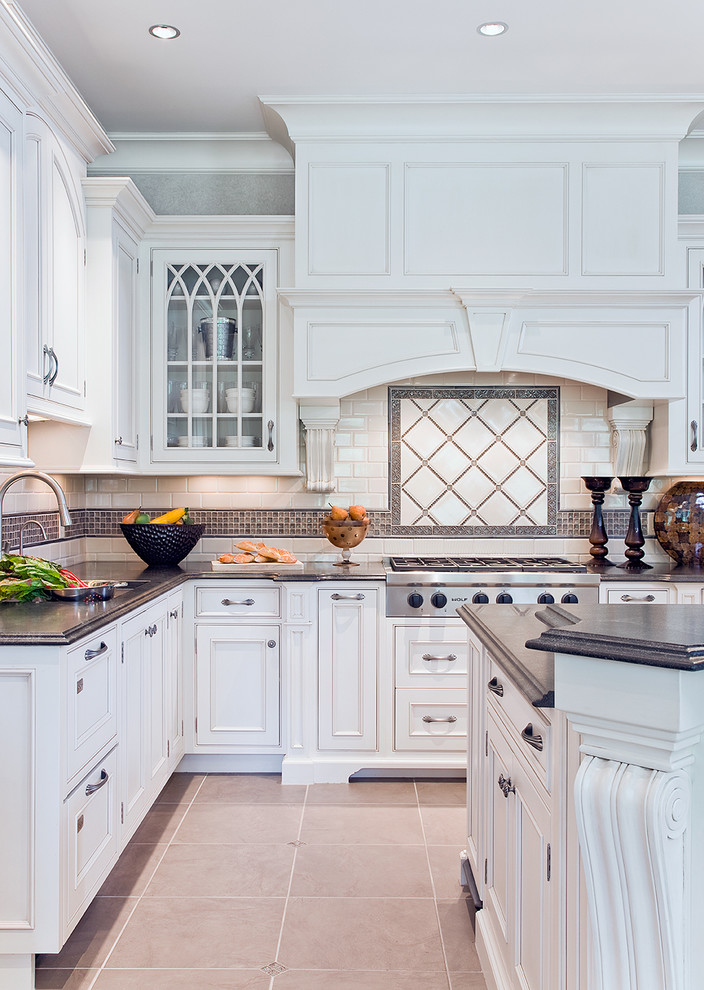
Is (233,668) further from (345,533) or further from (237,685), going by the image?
(345,533)

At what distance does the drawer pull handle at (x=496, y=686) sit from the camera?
5.80 ft

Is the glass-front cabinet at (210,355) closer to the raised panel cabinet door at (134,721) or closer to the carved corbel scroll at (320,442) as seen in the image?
the carved corbel scroll at (320,442)

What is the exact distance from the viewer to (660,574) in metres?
3.33

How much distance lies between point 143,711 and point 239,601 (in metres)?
0.79

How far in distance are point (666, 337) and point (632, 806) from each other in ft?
9.77

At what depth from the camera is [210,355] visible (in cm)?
368

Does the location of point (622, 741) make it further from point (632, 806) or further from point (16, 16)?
point (16, 16)

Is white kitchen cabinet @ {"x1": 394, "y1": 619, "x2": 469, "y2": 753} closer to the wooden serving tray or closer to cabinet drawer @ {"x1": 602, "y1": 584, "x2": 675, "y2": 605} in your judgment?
the wooden serving tray

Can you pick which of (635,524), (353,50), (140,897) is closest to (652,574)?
(635,524)

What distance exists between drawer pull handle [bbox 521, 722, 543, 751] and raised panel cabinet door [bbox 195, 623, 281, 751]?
2069mm

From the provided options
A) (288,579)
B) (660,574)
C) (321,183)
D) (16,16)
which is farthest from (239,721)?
(16,16)

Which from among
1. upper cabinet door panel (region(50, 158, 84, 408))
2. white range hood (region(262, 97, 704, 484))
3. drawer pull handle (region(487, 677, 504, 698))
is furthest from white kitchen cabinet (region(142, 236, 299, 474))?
drawer pull handle (region(487, 677, 504, 698))

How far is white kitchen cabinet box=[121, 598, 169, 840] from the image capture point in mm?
2521

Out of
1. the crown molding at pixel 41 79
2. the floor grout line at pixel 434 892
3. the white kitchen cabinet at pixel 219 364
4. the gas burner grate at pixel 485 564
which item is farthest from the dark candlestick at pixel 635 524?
the crown molding at pixel 41 79
